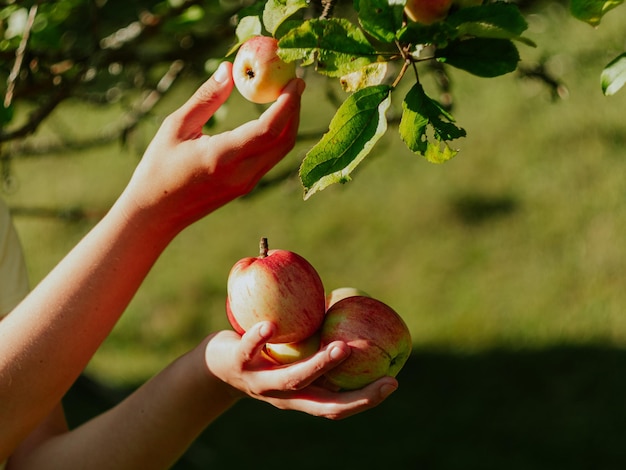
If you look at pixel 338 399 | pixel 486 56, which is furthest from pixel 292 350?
pixel 486 56

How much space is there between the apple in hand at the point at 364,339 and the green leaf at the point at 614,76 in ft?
1.45

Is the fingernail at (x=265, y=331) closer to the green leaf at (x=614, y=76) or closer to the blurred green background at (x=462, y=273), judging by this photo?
the green leaf at (x=614, y=76)

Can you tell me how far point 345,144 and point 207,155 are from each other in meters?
0.22

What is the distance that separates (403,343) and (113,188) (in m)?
3.82

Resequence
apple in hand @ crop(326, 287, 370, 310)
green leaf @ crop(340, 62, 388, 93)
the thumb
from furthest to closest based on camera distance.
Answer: apple in hand @ crop(326, 287, 370, 310), the thumb, green leaf @ crop(340, 62, 388, 93)

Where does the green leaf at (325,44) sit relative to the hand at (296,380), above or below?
above

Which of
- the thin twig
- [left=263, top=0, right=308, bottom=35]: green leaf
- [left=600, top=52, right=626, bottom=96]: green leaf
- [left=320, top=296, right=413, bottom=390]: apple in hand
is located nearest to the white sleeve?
the thin twig

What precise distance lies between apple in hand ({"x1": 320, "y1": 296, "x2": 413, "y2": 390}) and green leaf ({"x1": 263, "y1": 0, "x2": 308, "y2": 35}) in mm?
428

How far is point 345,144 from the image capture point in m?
1.01

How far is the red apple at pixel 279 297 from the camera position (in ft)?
4.08

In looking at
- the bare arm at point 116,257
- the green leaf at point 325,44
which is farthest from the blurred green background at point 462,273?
the green leaf at point 325,44

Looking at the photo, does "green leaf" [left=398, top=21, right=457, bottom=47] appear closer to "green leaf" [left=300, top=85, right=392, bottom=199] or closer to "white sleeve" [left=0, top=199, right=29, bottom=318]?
"green leaf" [left=300, top=85, right=392, bottom=199]

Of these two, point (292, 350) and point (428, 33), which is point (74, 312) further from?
point (428, 33)

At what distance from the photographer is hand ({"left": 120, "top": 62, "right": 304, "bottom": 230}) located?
113 centimetres
